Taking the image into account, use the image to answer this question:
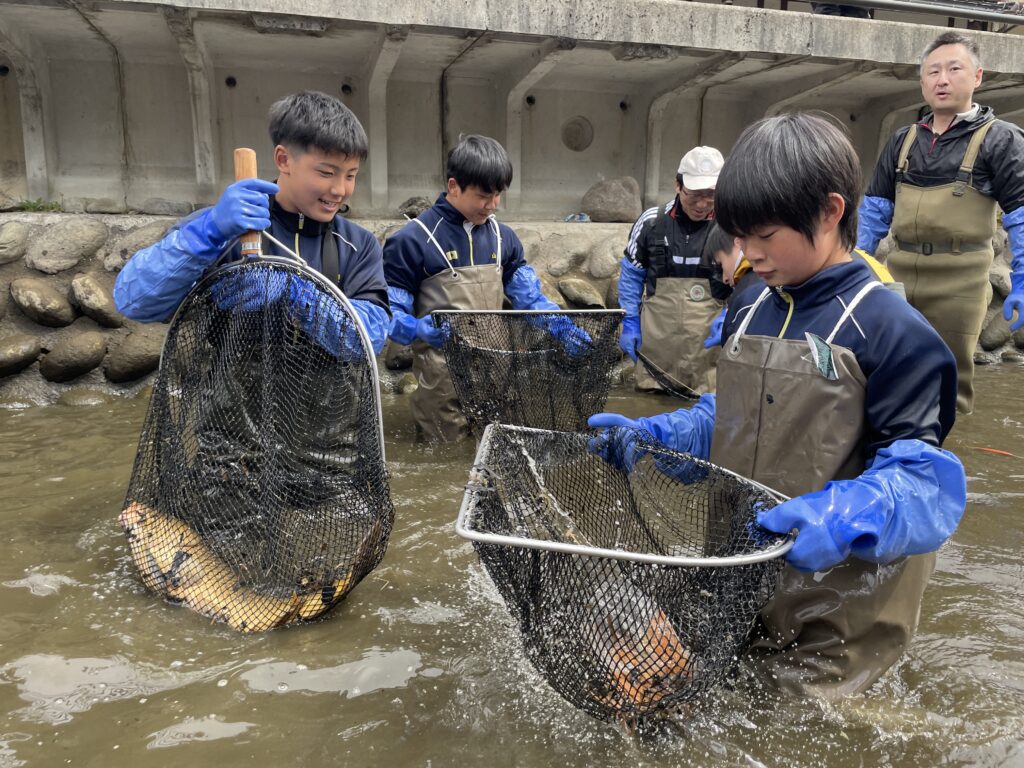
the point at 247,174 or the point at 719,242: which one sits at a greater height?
the point at 247,174

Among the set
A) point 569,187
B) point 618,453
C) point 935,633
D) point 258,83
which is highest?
point 258,83

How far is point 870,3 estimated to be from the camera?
20.9ft

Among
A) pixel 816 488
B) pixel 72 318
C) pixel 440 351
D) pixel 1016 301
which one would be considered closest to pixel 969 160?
pixel 1016 301

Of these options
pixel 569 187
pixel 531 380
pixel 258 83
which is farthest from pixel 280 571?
pixel 569 187

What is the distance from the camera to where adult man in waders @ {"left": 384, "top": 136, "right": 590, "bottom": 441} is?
388cm

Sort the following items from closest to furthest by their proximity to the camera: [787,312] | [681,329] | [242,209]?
[787,312]
[242,209]
[681,329]

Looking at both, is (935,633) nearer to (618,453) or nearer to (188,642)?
(618,453)

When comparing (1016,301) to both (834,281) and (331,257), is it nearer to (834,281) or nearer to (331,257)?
A: (834,281)

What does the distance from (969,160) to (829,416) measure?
267cm

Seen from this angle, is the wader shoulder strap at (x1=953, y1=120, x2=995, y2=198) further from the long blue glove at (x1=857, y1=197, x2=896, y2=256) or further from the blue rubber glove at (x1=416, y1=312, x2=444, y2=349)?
the blue rubber glove at (x1=416, y1=312, x2=444, y2=349)

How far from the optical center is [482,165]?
3.83 metres

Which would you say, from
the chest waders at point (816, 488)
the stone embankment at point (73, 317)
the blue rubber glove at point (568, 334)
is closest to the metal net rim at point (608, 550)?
the chest waders at point (816, 488)

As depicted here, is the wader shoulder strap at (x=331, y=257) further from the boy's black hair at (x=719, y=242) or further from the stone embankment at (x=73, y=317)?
the stone embankment at (x=73, y=317)

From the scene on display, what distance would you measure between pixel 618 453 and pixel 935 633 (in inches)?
46.9
